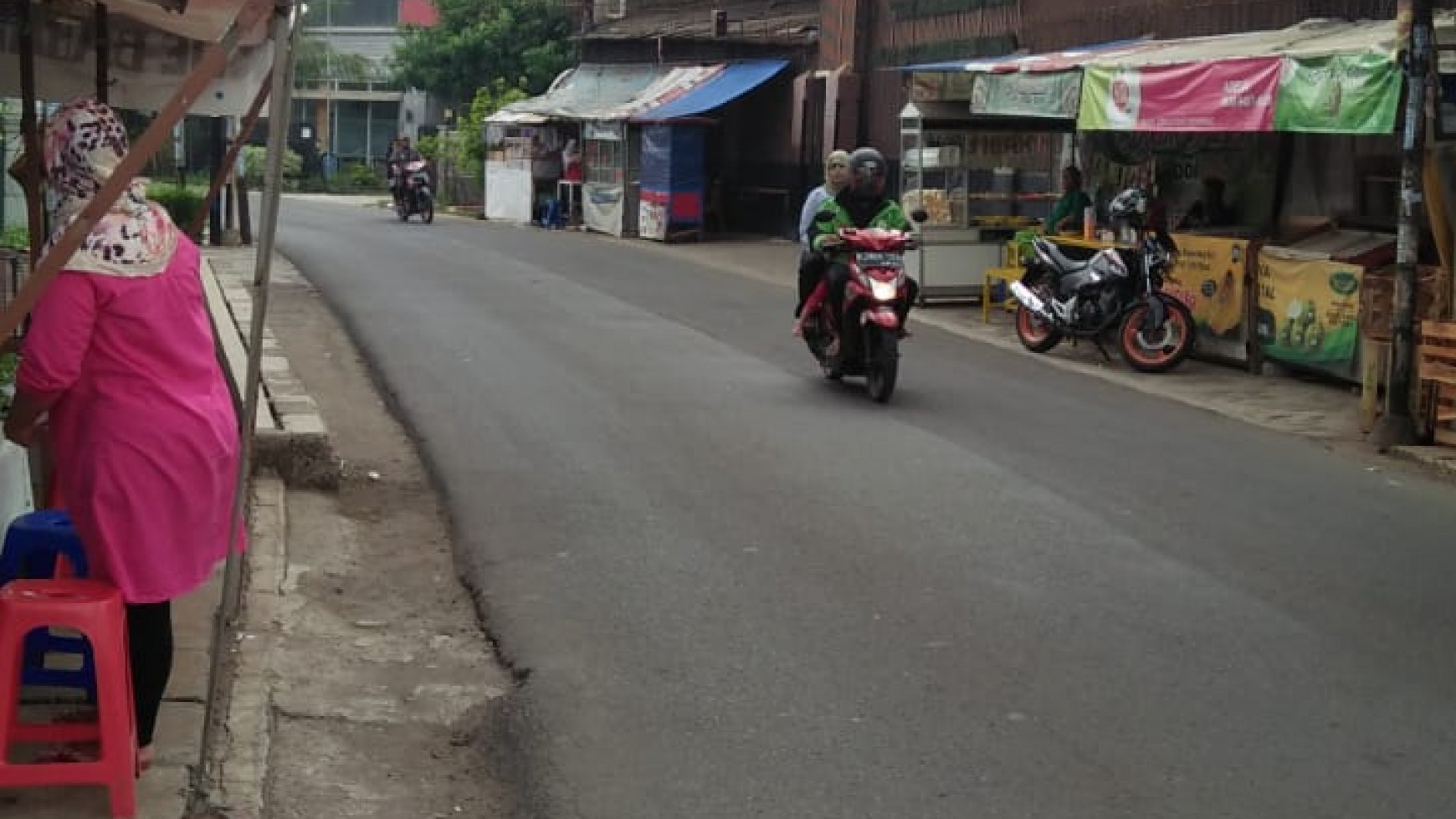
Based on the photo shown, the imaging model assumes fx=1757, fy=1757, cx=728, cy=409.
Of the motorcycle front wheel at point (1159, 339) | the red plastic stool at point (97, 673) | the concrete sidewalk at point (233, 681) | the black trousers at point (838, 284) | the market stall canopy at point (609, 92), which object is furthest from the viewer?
the market stall canopy at point (609, 92)

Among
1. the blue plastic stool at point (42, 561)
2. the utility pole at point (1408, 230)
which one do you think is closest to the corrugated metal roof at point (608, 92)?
the utility pole at point (1408, 230)

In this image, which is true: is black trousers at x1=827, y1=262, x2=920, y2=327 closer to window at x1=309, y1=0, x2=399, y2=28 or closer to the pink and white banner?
the pink and white banner

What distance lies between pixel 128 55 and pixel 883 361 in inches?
238

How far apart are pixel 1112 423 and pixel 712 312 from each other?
698cm

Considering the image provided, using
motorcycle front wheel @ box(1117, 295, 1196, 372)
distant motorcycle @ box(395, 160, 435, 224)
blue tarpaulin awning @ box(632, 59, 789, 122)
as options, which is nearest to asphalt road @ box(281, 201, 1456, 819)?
motorcycle front wheel @ box(1117, 295, 1196, 372)

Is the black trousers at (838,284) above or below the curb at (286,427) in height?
above

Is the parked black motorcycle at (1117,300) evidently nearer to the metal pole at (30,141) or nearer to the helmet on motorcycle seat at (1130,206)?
the helmet on motorcycle seat at (1130,206)

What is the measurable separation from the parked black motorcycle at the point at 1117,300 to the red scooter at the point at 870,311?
2.92 m

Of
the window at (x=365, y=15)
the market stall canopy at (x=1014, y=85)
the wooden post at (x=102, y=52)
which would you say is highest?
the window at (x=365, y=15)

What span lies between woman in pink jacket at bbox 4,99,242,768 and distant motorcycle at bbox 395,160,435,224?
98.4 feet

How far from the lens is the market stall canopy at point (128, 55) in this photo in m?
7.17

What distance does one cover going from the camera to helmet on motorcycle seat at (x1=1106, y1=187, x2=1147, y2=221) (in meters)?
15.7

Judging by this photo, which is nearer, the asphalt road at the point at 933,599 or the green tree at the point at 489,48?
the asphalt road at the point at 933,599

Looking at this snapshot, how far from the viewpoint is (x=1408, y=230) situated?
1130 cm
